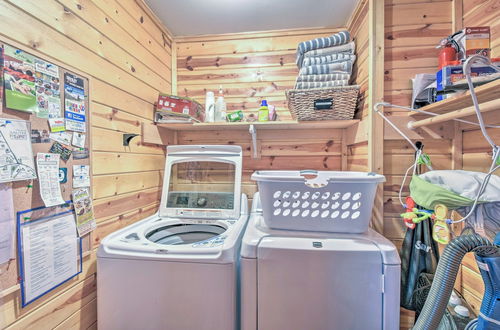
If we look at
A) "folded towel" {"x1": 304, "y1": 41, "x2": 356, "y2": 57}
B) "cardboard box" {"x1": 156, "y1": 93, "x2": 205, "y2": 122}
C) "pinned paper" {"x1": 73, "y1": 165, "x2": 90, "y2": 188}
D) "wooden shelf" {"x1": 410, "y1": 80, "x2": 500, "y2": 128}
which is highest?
"folded towel" {"x1": 304, "y1": 41, "x2": 356, "y2": 57}

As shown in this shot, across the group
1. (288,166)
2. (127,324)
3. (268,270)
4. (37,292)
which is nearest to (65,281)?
(37,292)

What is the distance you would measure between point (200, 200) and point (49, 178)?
878 millimetres

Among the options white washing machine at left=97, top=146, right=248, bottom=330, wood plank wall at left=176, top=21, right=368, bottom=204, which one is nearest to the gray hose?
white washing machine at left=97, top=146, right=248, bottom=330

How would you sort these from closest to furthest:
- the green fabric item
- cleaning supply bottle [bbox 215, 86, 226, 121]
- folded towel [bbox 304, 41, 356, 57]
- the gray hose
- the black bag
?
the gray hose, the green fabric item, the black bag, folded towel [bbox 304, 41, 356, 57], cleaning supply bottle [bbox 215, 86, 226, 121]

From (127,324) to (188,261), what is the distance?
47 cm

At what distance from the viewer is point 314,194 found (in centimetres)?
116

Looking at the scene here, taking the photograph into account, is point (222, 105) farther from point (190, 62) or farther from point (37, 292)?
point (37, 292)

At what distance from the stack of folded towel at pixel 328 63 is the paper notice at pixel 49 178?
1478 millimetres

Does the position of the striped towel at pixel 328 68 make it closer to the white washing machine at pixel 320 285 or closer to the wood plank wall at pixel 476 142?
the wood plank wall at pixel 476 142

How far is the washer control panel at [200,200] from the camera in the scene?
1631 millimetres

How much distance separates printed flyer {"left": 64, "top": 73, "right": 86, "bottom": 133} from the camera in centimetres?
106

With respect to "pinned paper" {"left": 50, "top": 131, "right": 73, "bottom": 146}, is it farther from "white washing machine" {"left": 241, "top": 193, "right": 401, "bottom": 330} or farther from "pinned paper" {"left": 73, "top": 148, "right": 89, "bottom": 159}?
"white washing machine" {"left": 241, "top": 193, "right": 401, "bottom": 330}

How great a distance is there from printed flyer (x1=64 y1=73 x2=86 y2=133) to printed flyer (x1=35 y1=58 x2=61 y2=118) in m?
0.04

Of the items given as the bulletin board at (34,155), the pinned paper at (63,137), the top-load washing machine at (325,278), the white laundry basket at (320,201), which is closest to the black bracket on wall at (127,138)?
the bulletin board at (34,155)
